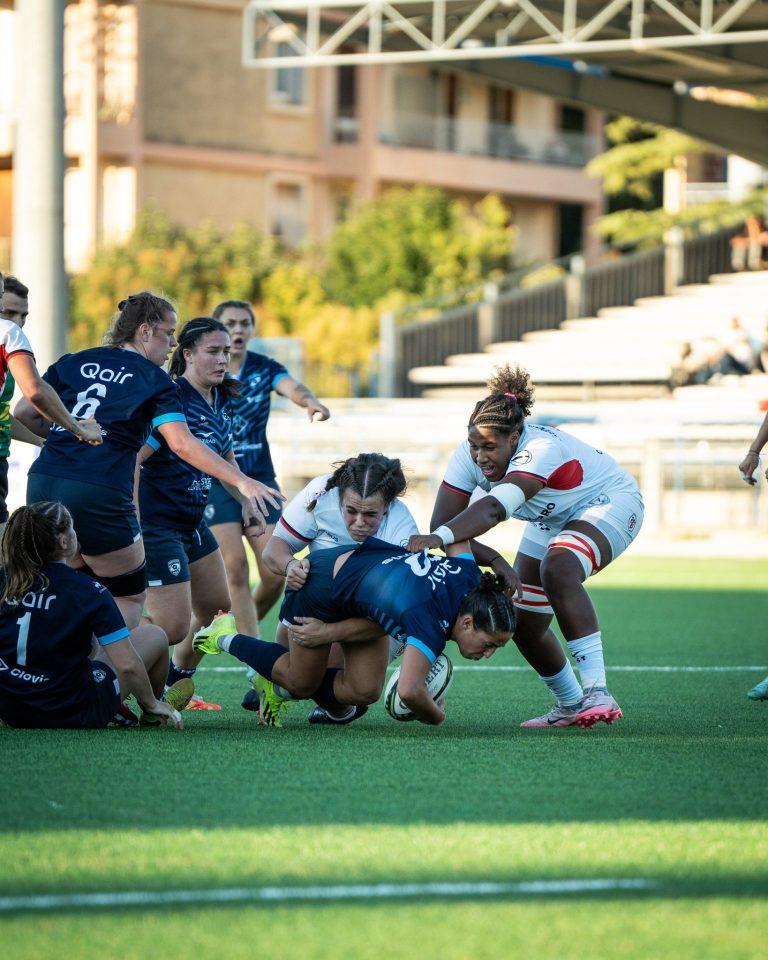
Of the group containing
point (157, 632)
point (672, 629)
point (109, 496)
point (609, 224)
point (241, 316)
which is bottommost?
point (672, 629)

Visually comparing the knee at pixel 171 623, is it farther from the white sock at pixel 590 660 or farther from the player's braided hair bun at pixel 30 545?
the white sock at pixel 590 660

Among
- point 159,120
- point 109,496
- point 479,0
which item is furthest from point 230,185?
point 109,496

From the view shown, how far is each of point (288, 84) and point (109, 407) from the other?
110 feet

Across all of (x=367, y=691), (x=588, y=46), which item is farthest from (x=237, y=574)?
(x=588, y=46)

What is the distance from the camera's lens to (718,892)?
420 centimetres

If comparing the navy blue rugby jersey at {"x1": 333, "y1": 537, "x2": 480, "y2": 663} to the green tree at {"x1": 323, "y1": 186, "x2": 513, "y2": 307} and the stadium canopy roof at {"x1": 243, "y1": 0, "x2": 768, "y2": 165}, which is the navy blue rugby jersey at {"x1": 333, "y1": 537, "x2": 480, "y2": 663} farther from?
the green tree at {"x1": 323, "y1": 186, "x2": 513, "y2": 307}

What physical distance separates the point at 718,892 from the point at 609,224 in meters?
Result: 38.2

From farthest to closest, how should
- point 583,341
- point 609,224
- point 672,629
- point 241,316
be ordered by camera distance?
point 609,224
point 583,341
point 672,629
point 241,316

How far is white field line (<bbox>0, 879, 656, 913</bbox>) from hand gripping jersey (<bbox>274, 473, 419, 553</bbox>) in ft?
9.23

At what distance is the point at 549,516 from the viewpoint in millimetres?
7363

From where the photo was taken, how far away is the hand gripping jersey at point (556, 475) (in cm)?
704

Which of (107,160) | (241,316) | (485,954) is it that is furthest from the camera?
(107,160)

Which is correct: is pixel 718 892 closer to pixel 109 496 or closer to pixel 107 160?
pixel 109 496

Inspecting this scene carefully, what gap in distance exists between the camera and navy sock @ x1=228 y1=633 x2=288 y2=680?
684 cm
